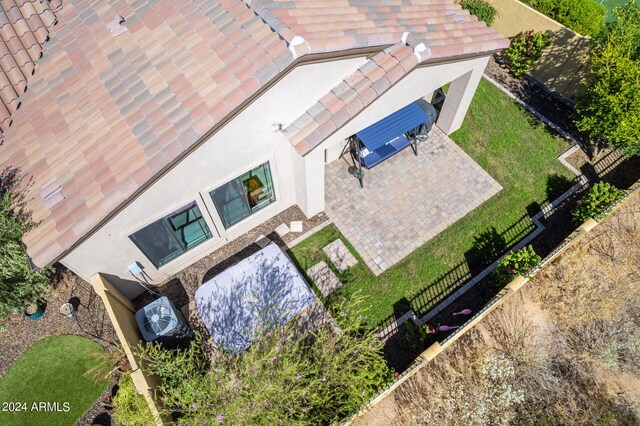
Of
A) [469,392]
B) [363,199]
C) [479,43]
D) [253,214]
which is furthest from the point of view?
[363,199]

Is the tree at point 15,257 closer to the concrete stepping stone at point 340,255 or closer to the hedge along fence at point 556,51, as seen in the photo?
the concrete stepping stone at point 340,255

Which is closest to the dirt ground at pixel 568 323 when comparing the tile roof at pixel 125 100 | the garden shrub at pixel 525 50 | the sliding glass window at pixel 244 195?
the sliding glass window at pixel 244 195

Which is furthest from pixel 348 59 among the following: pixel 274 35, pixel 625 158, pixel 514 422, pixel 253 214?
pixel 625 158

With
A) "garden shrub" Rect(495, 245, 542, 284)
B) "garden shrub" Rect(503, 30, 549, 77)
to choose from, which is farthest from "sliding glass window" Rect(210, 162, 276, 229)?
"garden shrub" Rect(503, 30, 549, 77)

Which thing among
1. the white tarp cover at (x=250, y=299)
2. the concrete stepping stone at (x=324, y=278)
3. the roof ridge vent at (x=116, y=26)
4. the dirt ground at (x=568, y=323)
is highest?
the roof ridge vent at (x=116, y=26)

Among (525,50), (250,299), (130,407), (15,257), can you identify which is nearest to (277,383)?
(250,299)

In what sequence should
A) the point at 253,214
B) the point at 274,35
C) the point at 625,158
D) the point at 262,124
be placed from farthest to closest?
the point at 625,158 → the point at 253,214 → the point at 262,124 → the point at 274,35

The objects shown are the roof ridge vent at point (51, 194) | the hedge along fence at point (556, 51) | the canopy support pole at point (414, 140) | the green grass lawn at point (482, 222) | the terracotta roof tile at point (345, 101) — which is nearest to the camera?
the roof ridge vent at point (51, 194)

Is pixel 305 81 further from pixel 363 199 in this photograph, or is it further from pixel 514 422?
pixel 514 422
